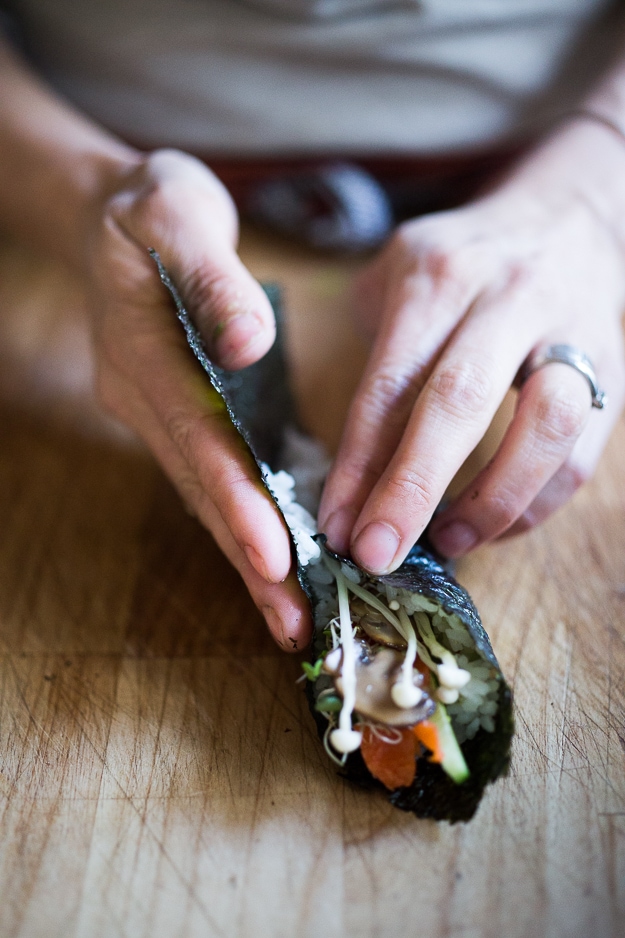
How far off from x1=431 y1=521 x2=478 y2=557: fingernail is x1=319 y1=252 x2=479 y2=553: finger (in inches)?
5.0

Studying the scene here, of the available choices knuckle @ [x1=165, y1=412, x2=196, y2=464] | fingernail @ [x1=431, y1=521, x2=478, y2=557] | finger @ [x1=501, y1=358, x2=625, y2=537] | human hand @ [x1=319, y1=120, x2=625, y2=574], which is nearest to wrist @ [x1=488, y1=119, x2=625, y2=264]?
human hand @ [x1=319, y1=120, x2=625, y2=574]

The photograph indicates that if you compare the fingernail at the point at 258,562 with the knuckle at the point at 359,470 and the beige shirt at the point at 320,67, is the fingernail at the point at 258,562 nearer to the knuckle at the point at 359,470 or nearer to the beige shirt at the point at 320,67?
the knuckle at the point at 359,470

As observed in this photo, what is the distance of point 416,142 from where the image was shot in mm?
1586

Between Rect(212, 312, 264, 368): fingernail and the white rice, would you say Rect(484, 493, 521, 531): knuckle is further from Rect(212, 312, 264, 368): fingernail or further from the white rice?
Rect(212, 312, 264, 368): fingernail

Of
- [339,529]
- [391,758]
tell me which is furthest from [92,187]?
[391,758]

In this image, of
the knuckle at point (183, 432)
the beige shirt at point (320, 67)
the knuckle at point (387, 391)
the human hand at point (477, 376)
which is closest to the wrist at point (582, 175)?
the human hand at point (477, 376)

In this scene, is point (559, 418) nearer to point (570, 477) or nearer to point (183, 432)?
point (570, 477)

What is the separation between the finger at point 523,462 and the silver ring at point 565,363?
0.02 m

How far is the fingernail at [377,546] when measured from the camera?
825 mm

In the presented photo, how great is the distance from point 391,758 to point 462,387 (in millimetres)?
419

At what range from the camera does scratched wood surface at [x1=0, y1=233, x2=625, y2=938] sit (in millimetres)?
751

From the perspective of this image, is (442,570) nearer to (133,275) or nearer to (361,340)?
(133,275)

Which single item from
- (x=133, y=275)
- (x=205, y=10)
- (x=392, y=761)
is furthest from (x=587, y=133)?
(x=392, y=761)

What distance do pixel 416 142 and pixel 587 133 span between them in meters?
0.38
